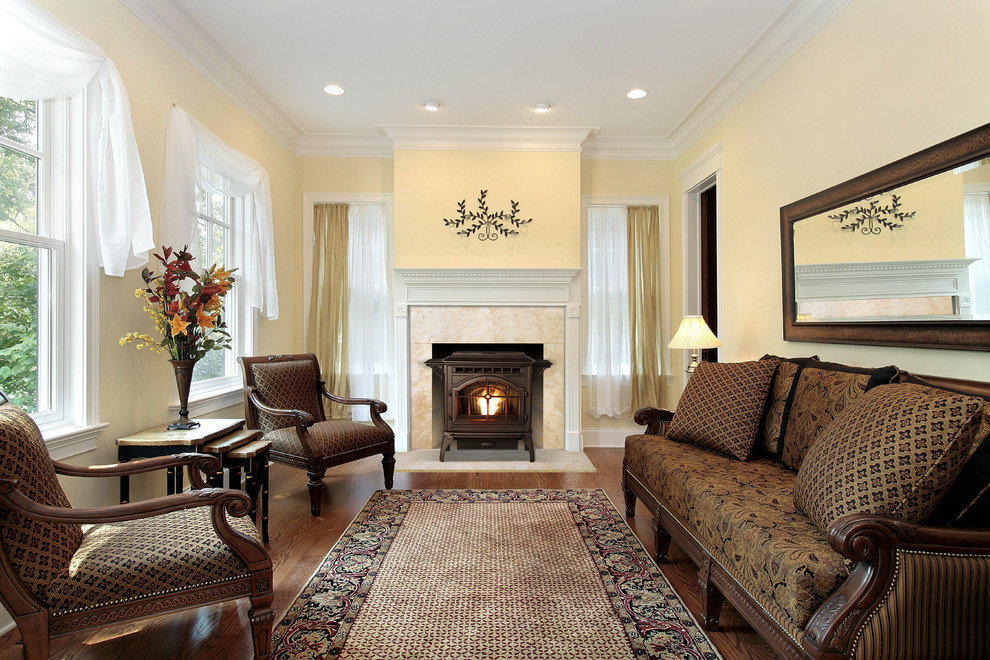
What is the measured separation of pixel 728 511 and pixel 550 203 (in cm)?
337

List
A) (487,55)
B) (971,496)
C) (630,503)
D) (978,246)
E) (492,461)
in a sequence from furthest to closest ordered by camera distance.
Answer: (492,461)
(487,55)
(630,503)
(978,246)
(971,496)

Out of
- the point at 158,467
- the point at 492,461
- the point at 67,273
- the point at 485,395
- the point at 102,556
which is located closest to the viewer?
the point at 102,556

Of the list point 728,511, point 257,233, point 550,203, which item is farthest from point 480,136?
point 728,511

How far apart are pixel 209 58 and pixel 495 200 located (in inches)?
93.4

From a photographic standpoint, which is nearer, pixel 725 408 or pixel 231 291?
pixel 725 408

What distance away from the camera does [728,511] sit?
1.82 metres

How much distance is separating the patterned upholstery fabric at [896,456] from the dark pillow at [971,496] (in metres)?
0.05

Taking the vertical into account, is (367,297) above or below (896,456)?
above

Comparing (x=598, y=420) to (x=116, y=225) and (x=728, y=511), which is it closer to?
(x=728, y=511)

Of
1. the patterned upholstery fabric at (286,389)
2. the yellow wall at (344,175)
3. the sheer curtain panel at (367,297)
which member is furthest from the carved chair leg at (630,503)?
the yellow wall at (344,175)

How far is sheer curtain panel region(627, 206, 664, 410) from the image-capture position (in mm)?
4859

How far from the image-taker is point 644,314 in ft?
16.0

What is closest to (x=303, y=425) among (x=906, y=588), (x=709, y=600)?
(x=709, y=600)

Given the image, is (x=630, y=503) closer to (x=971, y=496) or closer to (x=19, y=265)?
(x=971, y=496)
